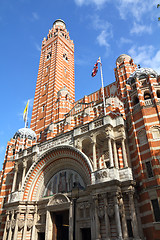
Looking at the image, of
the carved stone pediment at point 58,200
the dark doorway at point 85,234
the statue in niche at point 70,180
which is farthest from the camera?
the statue in niche at point 70,180

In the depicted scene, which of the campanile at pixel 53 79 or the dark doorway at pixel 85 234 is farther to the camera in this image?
the campanile at pixel 53 79

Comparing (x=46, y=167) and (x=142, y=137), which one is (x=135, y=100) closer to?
(x=142, y=137)

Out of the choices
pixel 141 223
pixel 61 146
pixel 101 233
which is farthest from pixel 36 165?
pixel 141 223

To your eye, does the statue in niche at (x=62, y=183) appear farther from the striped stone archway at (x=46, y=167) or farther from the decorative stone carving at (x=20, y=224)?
the decorative stone carving at (x=20, y=224)

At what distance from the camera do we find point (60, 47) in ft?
143

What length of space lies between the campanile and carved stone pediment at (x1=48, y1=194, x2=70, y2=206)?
1302cm

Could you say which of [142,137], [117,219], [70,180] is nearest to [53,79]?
[70,180]

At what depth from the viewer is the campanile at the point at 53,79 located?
1323 inches

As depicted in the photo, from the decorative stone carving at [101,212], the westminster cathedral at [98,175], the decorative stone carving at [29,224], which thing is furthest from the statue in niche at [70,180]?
the decorative stone carving at [101,212]

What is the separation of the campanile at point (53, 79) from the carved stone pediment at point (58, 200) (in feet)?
42.7

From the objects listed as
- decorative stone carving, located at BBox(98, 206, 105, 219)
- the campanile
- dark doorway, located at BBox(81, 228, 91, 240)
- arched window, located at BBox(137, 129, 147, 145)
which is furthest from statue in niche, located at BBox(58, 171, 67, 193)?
the campanile

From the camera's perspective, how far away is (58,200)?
20484 millimetres

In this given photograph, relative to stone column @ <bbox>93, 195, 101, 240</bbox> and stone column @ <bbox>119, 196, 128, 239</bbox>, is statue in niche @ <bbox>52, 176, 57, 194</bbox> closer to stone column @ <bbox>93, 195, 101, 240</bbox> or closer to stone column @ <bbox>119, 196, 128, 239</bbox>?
stone column @ <bbox>93, 195, 101, 240</bbox>

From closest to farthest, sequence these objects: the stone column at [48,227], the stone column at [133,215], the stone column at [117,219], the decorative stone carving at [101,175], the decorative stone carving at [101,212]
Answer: the stone column at [117,219] → the stone column at [133,215] → the decorative stone carving at [101,212] → the decorative stone carving at [101,175] → the stone column at [48,227]
